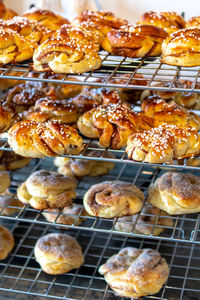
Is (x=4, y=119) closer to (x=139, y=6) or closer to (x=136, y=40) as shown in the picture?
(x=136, y=40)

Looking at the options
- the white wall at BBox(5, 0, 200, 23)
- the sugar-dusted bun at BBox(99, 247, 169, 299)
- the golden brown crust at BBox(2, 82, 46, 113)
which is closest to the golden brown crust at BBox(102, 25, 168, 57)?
the golden brown crust at BBox(2, 82, 46, 113)

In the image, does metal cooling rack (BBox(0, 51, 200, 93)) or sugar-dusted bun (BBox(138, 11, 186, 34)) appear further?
sugar-dusted bun (BBox(138, 11, 186, 34))

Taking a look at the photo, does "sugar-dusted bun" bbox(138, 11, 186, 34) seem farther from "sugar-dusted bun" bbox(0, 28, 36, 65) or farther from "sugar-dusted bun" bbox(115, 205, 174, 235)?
"sugar-dusted bun" bbox(115, 205, 174, 235)

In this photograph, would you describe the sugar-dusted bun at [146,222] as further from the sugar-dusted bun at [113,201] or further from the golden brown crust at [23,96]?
the golden brown crust at [23,96]

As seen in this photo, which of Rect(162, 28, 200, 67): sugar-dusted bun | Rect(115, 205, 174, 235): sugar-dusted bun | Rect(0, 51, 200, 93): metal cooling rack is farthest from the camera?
Rect(115, 205, 174, 235): sugar-dusted bun

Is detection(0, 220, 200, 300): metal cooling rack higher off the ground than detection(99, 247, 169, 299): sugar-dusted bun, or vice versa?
detection(99, 247, 169, 299): sugar-dusted bun

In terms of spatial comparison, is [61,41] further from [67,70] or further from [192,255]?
[192,255]

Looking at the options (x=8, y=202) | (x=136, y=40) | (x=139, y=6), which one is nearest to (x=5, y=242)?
(x=8, y=202)
